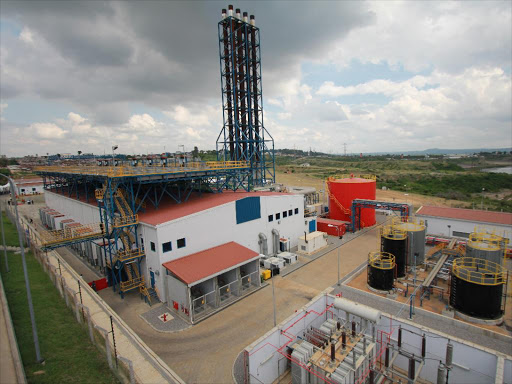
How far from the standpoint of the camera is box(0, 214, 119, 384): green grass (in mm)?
12727

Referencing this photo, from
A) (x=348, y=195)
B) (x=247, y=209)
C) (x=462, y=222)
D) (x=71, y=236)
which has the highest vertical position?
(x=247, y=209)

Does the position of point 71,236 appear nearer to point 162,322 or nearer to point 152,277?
point 152,277

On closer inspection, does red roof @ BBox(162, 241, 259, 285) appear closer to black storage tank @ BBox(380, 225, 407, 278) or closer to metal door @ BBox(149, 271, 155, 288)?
metal door @ BBox(149, 271, 155, 288)

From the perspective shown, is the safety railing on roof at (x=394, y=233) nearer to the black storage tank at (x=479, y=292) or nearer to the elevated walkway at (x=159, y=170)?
the black storage tank at (x=479, y=292)

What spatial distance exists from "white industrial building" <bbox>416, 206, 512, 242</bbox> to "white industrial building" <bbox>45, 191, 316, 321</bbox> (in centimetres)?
1845

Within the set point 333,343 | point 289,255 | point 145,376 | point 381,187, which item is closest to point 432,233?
point 289,255

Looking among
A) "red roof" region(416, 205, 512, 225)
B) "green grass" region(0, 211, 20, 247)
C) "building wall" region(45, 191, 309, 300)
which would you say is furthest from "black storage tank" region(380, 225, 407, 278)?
"green grass" region(0, 211, 20, 247)

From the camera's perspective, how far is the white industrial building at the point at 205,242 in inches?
807

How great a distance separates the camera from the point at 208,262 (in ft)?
70.6

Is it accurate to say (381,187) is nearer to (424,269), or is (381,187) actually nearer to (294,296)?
(424,269)

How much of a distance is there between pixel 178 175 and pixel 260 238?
1036cm

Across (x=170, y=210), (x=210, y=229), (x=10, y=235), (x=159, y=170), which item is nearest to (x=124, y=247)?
(x=170, y=210)

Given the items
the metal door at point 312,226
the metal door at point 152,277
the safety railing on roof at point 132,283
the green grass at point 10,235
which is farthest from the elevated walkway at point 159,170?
the green grass at point 10,235

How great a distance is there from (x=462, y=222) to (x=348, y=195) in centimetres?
1380
